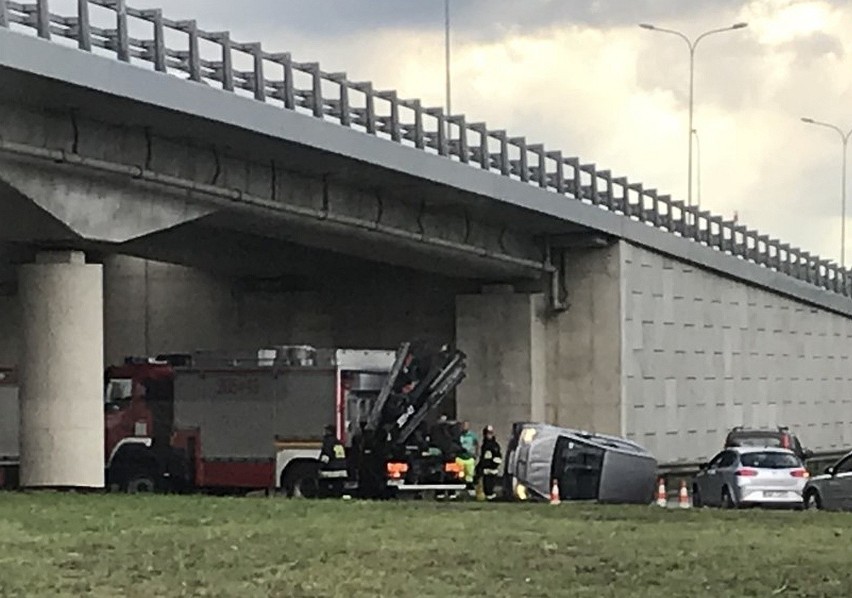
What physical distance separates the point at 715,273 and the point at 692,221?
4.81ft

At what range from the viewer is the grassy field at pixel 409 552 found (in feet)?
45.8

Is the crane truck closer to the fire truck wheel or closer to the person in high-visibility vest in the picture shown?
the fire truck wheel

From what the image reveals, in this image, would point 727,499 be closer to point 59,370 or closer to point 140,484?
point 140,484

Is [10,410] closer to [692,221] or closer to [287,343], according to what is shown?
[287,343]

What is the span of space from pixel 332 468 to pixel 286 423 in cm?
227

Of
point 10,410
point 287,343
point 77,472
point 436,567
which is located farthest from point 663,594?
point 287,343

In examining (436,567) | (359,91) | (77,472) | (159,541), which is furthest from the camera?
(359,91)

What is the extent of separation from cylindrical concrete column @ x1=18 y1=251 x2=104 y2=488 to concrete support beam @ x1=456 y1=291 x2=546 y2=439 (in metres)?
15.3

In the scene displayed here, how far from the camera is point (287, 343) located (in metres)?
50.0

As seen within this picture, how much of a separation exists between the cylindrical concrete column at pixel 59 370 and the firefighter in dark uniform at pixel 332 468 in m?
4.11

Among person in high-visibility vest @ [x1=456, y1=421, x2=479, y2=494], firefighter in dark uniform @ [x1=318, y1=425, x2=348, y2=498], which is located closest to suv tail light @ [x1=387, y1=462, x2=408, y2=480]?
firefighter in dark uniform @ [x1=318, y1=425, x2=348, y2=498]

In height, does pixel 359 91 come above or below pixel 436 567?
above

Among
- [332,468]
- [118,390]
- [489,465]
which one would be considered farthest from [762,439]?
[118,390]

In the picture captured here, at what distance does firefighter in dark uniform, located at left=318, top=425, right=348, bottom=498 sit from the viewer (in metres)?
34.9
